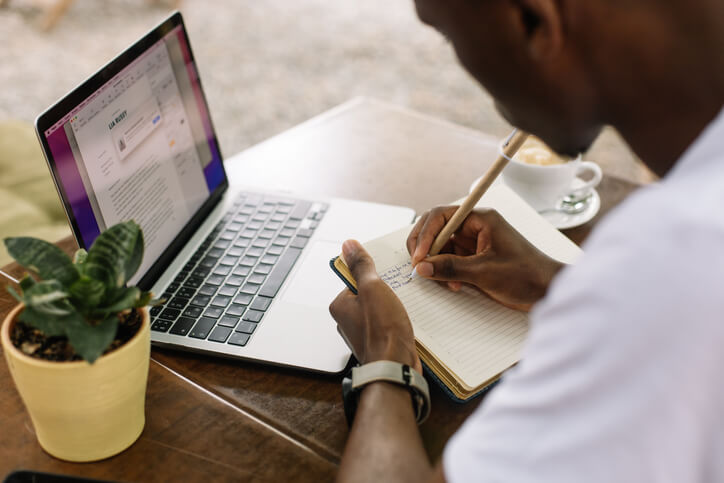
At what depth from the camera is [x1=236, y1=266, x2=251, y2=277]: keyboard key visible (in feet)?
2.76

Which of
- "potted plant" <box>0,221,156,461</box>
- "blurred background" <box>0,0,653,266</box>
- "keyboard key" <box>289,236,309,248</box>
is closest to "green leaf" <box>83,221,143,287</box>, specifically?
"potted plant" <box>0,221,156,461</box>

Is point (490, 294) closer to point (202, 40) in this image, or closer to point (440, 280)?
point (440, 280)

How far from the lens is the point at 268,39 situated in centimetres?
318

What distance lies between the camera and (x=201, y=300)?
0.79 metres

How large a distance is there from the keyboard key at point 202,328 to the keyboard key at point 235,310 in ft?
0.08

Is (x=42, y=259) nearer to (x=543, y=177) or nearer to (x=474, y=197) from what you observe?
(x=474, y=197)

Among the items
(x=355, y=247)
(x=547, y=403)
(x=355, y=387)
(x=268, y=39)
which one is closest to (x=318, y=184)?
(x=355, y=247)

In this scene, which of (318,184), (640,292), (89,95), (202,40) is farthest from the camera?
(202,40)

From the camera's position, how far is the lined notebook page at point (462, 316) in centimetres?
67

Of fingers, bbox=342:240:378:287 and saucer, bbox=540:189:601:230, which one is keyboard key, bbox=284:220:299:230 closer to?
fingers, bbox=342:240:378:287

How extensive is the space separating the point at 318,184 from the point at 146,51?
36 centimetres

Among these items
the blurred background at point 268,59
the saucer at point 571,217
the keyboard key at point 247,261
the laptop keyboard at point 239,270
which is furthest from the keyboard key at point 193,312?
the blurred background at point 268,59

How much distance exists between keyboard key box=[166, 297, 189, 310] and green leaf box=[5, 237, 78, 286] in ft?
0.77

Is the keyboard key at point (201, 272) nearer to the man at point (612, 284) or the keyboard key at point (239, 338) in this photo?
the keyboard key at point (239, 338)
